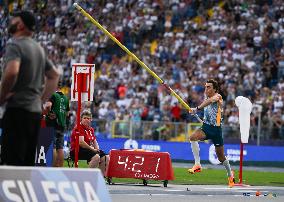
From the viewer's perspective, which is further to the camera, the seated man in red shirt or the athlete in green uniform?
the seated man in red shirt

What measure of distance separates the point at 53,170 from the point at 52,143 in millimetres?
10683

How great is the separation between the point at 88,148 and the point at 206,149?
46.8 ft

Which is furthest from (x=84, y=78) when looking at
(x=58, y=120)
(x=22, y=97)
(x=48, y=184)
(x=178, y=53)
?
(x=178, y=53)

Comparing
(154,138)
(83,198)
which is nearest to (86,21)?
(154,138)

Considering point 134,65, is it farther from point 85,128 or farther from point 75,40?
point 85,128

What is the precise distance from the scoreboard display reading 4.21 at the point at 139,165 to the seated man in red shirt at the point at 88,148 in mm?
206

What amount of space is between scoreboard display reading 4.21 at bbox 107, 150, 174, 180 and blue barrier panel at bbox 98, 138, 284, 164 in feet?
40.2

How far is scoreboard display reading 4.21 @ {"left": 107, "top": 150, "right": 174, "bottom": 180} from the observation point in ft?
70.9

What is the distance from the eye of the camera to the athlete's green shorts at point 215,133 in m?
22.4

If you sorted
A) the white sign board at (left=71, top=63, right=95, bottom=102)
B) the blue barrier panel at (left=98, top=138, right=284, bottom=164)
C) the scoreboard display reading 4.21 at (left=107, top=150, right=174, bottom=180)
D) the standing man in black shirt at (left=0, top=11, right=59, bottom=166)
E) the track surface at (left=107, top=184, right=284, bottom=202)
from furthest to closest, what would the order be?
the blue barrier panel at (left=98, top=138, right=284, bottom=164) → the scoreboard display reading 4.21 at (left=107, top=150, right=174, bottom=180) → the white sign board at (left=71, top=63, right=95, bottom=102) → the track surface at (left=107, top=184, right=284, bottom=202) → the standing man in black shirt at (left=0, top=11, right=59, bottom=166)

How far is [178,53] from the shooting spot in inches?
1639

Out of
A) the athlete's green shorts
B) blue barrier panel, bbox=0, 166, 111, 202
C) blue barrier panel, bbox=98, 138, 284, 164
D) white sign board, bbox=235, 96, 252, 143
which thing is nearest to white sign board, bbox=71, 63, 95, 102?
the athlete's green shorts

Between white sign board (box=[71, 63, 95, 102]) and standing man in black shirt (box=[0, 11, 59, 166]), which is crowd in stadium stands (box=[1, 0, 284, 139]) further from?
standing man in black shirt (box=[0, 11, 59, 166])

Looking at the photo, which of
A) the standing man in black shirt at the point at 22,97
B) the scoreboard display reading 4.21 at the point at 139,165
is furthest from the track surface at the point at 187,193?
the standing man in black shirt at the point at 22,97
